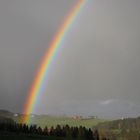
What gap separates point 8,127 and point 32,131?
16.5 metres

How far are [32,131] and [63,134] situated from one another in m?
21.6

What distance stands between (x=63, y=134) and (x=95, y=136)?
20.0 meters

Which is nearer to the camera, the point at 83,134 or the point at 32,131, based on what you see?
the point at 83,134

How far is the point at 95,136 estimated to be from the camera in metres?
176

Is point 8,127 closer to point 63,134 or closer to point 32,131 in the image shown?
point 32,131

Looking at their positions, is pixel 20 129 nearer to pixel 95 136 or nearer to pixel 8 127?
pixel 8 127

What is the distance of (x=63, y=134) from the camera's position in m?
184

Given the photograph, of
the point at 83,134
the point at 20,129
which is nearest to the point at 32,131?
the point at 20,129

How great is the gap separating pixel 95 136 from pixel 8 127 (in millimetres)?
52001

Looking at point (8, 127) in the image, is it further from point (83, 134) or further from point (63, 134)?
point (83, 134)

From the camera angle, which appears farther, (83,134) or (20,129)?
(20,129)

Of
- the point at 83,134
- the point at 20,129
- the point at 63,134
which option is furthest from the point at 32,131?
the point at 83,134

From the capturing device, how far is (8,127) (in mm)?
184125

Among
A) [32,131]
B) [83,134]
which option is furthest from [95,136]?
[32,131]
